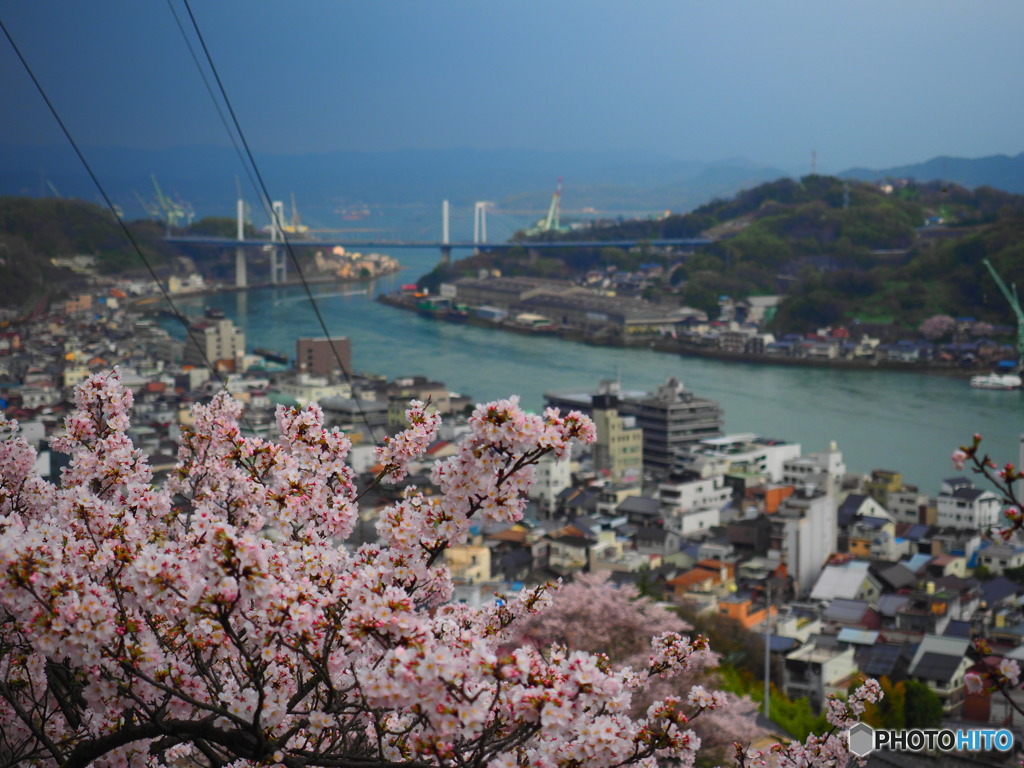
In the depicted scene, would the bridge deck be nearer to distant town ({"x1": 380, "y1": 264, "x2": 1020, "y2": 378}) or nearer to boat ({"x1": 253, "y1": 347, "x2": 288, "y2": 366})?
distant town ({"x1": 380, "y1": 264, "x2": 1020, "y2": 378})

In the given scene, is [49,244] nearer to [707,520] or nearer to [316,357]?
[316,357]

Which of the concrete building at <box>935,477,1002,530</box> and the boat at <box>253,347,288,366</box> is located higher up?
the boat at <box>253,347,288,366</box>

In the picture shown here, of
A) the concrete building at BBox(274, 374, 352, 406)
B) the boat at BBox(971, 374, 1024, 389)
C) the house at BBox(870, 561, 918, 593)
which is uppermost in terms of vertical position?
the concrete building at BBox(274, 374, 352, 406)

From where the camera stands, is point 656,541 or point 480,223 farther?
point 480,223

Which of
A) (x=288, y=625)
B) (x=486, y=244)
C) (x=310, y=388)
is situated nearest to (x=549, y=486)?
(x=310, y=388)

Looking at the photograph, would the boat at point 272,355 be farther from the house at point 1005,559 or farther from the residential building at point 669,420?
the house at point 1005,559

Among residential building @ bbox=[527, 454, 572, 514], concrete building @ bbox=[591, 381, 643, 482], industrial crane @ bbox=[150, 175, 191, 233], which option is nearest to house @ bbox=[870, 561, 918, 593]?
residential building @ bbox=[527, 454, 572, 514]
